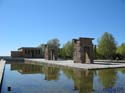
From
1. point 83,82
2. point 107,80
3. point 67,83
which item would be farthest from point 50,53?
point 67,83

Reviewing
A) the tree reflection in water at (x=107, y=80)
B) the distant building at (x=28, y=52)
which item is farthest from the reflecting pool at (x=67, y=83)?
the distant building at (x=28, y=52)

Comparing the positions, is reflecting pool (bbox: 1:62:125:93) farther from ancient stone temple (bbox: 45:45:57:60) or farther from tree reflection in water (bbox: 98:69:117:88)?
ancient stone temple (bbox: 45:45:57:60)

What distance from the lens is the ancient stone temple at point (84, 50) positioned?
30.1 m

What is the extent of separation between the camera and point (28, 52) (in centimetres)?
6334

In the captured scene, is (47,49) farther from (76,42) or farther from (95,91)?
(95,91)

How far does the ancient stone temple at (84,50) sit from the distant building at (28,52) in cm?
Answer: 3337

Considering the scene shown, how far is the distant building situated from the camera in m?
62.0

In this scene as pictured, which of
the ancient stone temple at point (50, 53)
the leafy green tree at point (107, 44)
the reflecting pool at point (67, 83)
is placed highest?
the leafy green tree at point (107, 44)

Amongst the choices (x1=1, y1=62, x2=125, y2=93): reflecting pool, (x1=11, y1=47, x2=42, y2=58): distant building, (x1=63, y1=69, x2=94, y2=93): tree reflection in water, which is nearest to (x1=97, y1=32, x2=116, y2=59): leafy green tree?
(x1=11, y1=47, x2=42, y2=58): distant building

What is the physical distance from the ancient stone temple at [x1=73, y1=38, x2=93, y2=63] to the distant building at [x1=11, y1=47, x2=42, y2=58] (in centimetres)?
3337

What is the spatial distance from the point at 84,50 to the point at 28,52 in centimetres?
3505

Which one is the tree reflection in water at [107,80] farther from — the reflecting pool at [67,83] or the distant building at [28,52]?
the distant building at [28,52]

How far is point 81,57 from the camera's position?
30344 mm

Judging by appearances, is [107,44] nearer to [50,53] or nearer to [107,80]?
[50,53]
